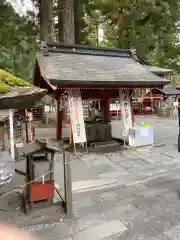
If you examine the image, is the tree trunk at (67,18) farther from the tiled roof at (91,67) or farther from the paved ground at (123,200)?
the paved ground at (123,200)

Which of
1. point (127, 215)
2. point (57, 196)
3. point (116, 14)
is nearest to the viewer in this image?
point (127, 215)

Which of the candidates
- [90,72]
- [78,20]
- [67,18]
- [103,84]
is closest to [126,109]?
[103,84]

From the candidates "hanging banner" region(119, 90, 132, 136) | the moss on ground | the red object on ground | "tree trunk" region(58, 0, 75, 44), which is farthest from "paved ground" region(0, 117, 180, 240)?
"tree trunk" region(58, 0, 75, 44)

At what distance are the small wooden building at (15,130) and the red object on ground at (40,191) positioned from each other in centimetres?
434

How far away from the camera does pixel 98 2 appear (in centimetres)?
1280

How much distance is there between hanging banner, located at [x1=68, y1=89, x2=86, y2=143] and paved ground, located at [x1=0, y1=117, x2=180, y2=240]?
83 cm

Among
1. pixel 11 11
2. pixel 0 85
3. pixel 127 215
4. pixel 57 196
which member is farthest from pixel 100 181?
pixel 11 11

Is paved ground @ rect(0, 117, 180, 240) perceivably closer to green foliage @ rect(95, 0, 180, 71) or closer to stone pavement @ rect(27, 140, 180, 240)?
stone pavement @ rect(27, 140, 180, 240)

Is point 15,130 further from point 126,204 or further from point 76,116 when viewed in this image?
point 126,204

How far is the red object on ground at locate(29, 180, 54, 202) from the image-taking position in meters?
3.79

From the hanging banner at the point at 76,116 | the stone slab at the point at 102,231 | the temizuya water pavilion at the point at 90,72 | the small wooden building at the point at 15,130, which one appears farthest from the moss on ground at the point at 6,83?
the small wooden building at the point at 15,130

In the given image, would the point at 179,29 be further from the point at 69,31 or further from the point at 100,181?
the point at 100,181

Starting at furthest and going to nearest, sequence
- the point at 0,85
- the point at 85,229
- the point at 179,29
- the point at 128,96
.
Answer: the point at 179,29 < the point at 128,96 < the point at 85,229 < the point at 0,85

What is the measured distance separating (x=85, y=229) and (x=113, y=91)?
21.2 ft
